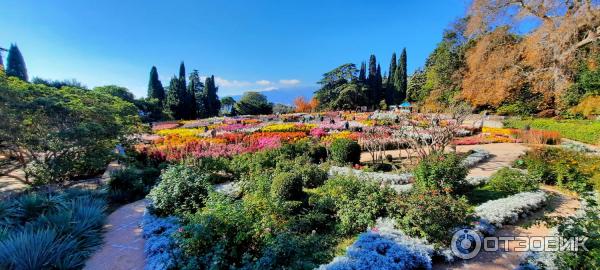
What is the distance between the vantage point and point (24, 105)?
21.3 ft

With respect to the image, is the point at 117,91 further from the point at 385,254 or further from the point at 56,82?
the point at 385,254

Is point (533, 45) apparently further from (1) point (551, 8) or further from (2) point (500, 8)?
(2) point (500, 8)

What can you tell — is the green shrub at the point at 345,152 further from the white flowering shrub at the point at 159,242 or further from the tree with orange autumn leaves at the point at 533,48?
the tree with orange autumn leaves at the point at 533,48

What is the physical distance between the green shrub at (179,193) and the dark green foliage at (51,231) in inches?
46.9

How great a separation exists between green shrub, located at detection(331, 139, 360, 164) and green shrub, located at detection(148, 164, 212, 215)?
5.15m

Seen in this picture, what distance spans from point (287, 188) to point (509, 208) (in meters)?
4.67

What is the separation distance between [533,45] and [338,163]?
15294mm

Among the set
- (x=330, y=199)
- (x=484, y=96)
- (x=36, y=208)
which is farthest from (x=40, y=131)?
(x=484, y=96)

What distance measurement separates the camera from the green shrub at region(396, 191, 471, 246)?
399 cm

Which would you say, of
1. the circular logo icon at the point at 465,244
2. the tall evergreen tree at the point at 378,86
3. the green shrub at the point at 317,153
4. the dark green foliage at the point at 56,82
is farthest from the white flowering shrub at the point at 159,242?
the tall evergreen tree at the point at 378,86

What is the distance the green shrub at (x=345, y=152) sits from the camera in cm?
962

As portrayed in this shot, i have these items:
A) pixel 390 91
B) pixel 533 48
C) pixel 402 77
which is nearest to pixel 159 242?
pixel 533 48

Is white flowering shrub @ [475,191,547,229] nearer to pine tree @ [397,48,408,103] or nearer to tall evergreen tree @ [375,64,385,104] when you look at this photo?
pine tree @ [397,48,408,103]

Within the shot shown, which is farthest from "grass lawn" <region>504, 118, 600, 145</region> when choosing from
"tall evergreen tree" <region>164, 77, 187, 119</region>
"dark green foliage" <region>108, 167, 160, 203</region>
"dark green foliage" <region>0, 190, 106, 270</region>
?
"tall evergreen tree" <region>164, 77, 187, 119</region>
